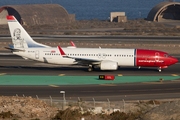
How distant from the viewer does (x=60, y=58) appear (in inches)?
2016

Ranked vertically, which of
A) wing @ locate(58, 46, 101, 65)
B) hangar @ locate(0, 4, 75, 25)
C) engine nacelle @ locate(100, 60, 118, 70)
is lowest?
engine nacelle @ locate(100, 60, 118, 70)

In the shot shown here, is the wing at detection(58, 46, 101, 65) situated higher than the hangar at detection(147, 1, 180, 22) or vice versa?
the hangar at detection(147, 1, 180, 22)

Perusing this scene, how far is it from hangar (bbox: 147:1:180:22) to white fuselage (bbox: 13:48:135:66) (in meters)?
94.2

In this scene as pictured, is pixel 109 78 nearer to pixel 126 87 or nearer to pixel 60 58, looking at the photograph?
pixel 126 87

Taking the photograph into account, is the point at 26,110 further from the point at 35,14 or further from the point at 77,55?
the point at 35,14

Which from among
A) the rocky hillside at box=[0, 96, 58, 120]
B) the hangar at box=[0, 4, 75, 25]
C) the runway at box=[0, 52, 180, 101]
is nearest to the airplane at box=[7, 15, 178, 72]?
the runway at box=[0, 52, 180, 101]

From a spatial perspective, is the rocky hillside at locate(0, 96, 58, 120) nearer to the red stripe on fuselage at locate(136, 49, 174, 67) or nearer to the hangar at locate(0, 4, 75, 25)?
the red stripe on fuselage at locate(136, 49, 174, 67)

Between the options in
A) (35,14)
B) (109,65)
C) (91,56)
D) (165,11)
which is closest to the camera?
(109,65)

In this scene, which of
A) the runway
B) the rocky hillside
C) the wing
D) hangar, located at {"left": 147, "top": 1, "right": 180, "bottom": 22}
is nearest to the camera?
the rocky hillside

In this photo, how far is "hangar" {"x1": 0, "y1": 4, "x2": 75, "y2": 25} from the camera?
434 ft

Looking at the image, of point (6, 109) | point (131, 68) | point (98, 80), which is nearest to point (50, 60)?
point (98, 80)

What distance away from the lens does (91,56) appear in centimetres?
5100

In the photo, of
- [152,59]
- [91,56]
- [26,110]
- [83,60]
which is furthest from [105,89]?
[26,110]

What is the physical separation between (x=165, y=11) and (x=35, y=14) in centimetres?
6335
